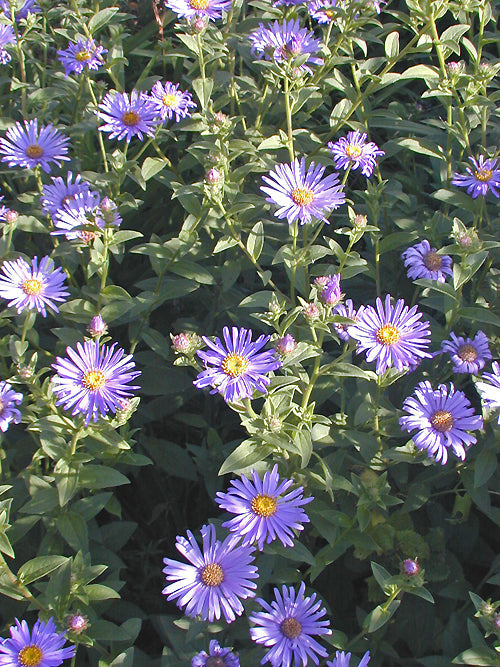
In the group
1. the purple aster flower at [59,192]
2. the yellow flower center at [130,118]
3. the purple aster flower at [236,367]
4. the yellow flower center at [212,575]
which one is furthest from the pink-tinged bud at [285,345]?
the yellow flower center at [130,118]

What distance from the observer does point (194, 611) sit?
2.09m

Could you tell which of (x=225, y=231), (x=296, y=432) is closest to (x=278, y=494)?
(x=296, y=432)

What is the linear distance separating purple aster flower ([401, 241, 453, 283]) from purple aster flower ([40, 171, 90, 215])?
1441 mm

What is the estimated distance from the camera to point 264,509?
221cm

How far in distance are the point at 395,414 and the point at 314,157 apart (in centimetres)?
131

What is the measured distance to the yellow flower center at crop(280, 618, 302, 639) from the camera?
2.14 meters

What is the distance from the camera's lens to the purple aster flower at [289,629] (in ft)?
6.84

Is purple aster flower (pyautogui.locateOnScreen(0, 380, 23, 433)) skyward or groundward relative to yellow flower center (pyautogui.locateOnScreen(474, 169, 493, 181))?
groundward

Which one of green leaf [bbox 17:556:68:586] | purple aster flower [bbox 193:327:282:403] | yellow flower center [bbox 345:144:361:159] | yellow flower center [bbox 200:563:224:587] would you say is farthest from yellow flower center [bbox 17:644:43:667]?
yellow flower center [bbox 345:144:361:159]

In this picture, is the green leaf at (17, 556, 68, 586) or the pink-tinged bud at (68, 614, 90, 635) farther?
the green leaf at (17, 556, 68, 586)

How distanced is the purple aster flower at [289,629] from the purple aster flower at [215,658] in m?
0.09

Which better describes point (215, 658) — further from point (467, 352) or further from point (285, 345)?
point (467, 352)

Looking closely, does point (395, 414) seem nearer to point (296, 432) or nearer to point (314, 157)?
point (296, 432)

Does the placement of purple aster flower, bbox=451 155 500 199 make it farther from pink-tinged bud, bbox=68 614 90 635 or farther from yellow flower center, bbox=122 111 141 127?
pink-tinged bud, bbox=68 614 90 635
